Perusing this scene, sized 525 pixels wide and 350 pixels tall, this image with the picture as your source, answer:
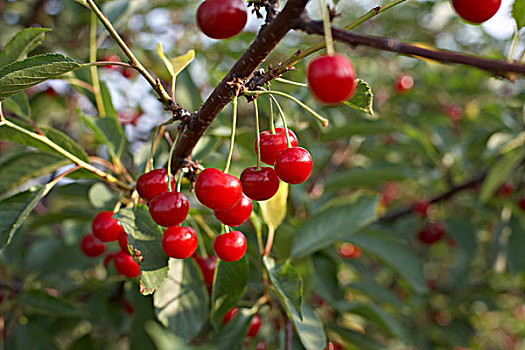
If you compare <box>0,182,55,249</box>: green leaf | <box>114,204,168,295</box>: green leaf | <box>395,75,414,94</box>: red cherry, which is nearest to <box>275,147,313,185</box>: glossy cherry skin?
<box>114,204,168,295</box>: green leaf

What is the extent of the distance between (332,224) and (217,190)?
2.37 ft

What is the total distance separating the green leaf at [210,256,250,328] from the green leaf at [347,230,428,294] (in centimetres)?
68

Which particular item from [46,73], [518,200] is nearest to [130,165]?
[46,73]

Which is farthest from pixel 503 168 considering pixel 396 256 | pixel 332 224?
pixel 332 224

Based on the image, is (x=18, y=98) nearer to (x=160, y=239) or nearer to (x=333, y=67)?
(x=160, y=239)

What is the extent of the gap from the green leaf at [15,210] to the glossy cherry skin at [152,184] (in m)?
0.32

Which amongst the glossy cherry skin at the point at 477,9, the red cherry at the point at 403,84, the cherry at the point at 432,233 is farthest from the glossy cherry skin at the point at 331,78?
the red cherry at the point at 403,84

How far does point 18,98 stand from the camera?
1282 mm

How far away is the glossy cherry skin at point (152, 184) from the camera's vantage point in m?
1.03

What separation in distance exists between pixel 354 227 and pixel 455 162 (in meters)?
1.30

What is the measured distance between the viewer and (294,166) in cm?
90

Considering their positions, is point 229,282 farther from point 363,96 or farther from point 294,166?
Answer: point 363,96

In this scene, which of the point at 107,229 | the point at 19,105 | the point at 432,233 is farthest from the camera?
the point at 432,233

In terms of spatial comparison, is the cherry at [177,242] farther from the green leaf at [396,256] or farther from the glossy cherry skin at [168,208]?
the green leaf at [396,256]
